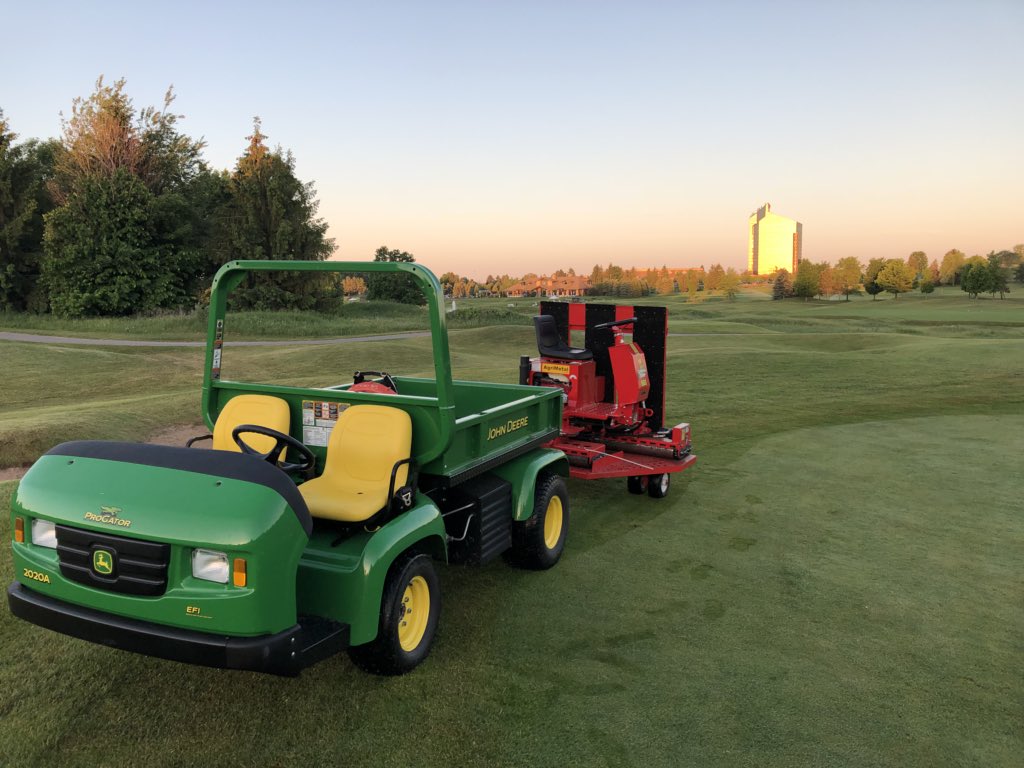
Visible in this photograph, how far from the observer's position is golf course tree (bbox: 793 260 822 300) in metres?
83.1

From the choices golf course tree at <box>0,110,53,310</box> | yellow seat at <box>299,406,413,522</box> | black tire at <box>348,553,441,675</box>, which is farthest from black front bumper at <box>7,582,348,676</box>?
golf course tree at <box>0,110,53,310</box>

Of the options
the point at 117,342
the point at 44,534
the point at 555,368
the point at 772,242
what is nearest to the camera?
the point at 44,534

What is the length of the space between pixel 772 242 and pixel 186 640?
168902mm

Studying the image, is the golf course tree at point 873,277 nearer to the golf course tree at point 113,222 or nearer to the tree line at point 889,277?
the tree line at point 889,277

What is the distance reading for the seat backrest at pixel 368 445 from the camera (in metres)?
4.43

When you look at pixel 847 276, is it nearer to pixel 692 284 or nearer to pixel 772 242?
pixel 692 284

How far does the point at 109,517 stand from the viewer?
3127 millimetres

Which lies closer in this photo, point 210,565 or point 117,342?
point 210,565

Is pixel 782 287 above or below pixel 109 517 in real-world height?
above

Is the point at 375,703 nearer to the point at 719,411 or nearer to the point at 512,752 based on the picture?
the point at 512,752

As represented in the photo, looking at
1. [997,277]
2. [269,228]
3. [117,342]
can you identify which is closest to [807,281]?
[997,277]

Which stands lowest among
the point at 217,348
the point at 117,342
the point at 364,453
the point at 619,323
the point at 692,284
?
the point at 117,342

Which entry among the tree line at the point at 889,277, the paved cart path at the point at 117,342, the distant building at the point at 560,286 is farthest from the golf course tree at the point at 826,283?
the paved cart path at the point at 117,342

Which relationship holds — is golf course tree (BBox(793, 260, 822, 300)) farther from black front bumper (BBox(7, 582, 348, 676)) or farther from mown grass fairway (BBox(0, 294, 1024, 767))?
black front bumper (BBox(7, 582, 348, 676))
